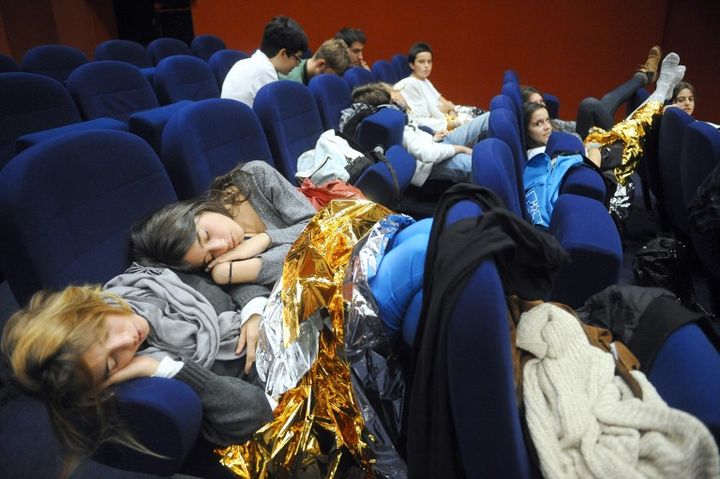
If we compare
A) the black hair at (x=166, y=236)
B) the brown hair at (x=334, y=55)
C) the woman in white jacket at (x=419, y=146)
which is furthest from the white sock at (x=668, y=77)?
the black hair at (x=166, y=236)

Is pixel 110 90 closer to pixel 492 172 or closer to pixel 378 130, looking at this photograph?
pixel 378 130

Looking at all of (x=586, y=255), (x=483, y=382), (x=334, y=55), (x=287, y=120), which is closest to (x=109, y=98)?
(x=287, y=120)

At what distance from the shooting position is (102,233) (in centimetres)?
117

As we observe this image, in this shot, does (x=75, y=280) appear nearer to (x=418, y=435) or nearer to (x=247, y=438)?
(x=247, y=438)

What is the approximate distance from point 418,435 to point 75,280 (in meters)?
0.81

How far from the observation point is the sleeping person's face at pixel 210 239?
120cm

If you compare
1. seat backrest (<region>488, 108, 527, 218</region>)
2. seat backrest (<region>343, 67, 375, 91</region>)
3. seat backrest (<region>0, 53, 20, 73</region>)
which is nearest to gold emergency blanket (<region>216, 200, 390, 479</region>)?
seat backrest (<region>488, 108, 527, 218</region>)

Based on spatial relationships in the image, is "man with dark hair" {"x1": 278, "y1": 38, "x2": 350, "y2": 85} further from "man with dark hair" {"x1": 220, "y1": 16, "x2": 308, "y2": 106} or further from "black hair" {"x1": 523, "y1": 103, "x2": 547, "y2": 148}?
"black hair" {"x1": 523, "y1": 103, "x2": 547, "y2": 148}

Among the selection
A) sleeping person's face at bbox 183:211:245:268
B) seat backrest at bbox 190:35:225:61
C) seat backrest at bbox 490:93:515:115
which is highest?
seat backrest at bbox 190:35:225:61

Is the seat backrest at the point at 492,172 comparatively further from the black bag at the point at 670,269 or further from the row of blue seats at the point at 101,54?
the row of blue seats at the point at 101,54

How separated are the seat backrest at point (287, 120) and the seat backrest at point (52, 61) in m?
2.14

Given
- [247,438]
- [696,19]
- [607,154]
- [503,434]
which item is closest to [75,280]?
[247,438]

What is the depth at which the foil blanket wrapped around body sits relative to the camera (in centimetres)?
→ 94

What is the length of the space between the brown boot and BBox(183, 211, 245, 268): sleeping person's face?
13.4 feet
